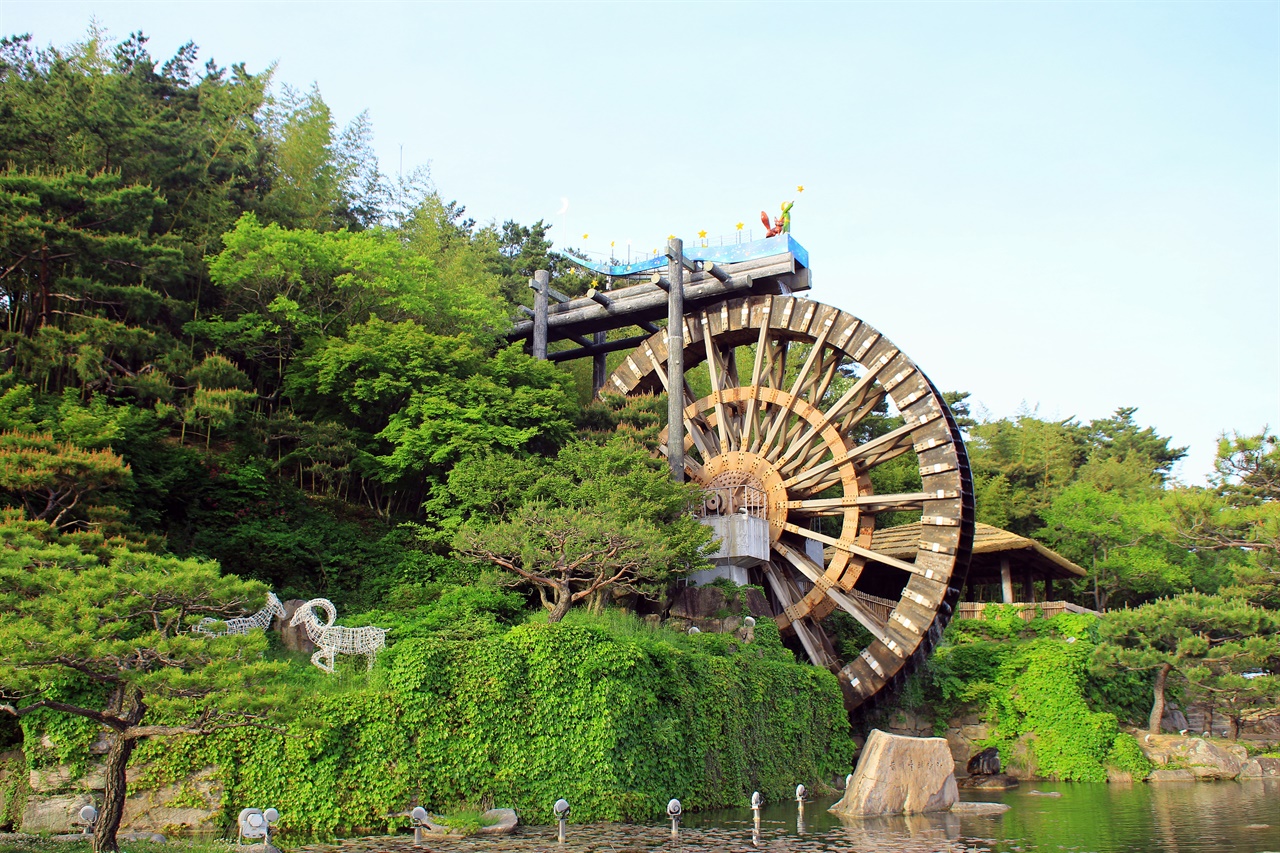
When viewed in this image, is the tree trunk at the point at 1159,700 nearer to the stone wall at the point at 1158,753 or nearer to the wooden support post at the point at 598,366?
the stone wall at the point at 1158,753

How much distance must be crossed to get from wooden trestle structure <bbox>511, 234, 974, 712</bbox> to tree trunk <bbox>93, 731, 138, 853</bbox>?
11912 millimetres

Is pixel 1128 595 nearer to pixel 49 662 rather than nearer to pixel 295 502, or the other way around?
pixel 295 502

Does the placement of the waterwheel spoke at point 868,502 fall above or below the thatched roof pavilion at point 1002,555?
above

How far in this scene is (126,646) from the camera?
782cm

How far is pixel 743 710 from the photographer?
13.8 metres

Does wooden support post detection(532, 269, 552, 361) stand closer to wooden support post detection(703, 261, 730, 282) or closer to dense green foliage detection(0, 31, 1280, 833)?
dense green foliage detection(0, 31, 1280, 833)

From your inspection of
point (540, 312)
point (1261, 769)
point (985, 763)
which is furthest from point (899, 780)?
point (540, 312)

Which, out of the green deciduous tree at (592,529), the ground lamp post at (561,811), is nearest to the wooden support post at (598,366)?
the green deciduous tree at (592,529)

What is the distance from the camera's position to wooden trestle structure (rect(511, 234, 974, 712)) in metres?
18.0

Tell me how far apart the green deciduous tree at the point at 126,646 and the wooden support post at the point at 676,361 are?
10796 mm

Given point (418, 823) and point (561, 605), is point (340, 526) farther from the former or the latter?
point (418, 823)

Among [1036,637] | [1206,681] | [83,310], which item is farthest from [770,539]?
[83,310]

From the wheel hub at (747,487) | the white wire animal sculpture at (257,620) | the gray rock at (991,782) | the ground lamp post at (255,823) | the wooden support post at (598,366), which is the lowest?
the gray rock at (991,782)

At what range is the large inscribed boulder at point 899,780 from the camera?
12.3 meters
